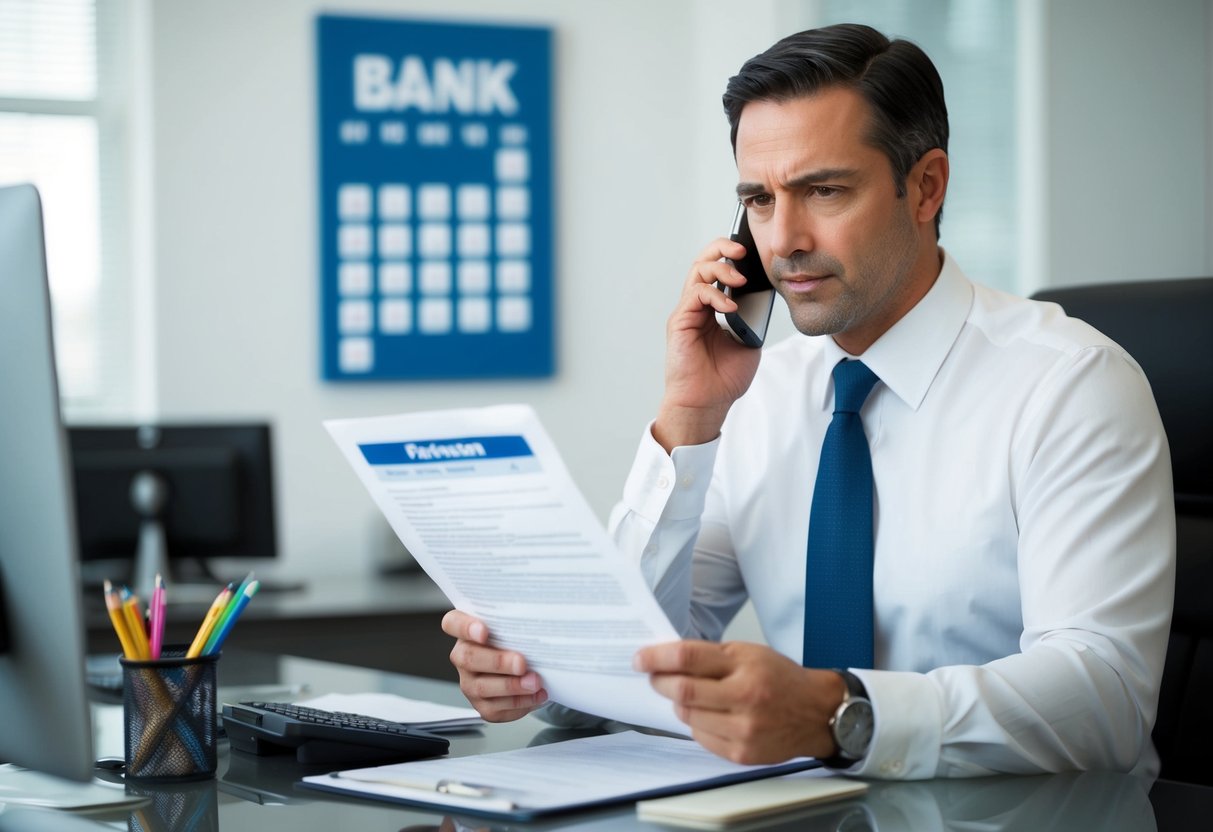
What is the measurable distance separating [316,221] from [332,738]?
113 inches

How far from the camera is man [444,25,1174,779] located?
1.29 metres

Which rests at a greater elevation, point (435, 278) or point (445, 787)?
point (435, 278)

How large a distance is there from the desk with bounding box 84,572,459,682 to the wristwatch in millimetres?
1960

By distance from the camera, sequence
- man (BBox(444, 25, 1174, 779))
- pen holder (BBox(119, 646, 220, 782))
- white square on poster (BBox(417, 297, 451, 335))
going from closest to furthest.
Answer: pen holder (BBox(119, 646, 220, 782)) < man (BBox(444, 25, 1174, 779)) < white square on poster (BBox(417, 297, 451, 335))

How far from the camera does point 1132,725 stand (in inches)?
48.0

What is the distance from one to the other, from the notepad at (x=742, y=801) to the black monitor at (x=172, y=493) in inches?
95.6

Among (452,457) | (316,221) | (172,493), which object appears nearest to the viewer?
(452,457)

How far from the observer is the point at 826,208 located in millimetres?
1539

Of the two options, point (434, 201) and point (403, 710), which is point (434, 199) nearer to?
point (434, 201)

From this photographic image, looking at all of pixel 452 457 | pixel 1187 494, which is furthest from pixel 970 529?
pixel 452 457

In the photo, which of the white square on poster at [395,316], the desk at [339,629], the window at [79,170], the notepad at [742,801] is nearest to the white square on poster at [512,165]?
the white square on poster at [395,316]

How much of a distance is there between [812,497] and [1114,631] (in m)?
0.43

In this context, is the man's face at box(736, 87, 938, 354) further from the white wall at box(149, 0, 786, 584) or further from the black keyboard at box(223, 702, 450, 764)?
the white wall at box(149, 0, 786, 584)

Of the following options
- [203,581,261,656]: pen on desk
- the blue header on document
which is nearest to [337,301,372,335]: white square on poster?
[203,581,261,656]: pen on desk
